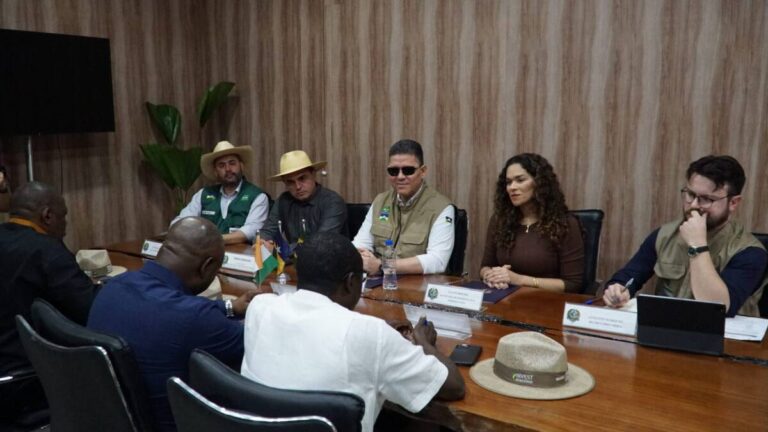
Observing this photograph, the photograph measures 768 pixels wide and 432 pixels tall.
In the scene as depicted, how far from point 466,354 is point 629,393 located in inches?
18.1

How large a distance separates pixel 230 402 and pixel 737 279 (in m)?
1.82

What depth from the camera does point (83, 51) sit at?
4.35 meters

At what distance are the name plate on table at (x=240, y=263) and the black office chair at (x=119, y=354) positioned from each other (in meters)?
1.35

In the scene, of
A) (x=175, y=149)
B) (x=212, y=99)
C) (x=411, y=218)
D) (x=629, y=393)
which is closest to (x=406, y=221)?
(x=411, y=218)

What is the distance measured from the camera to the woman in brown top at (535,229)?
296cm

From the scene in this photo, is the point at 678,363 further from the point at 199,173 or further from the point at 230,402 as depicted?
the point at 199,173

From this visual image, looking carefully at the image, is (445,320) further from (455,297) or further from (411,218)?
(411,218)

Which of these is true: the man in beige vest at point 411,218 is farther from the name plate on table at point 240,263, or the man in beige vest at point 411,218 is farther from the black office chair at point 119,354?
the black office chair at point 119,354

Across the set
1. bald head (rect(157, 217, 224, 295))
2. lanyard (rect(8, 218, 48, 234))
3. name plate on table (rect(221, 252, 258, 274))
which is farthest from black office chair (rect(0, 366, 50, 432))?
name plate on table (rect(221, 252, 258, 274))

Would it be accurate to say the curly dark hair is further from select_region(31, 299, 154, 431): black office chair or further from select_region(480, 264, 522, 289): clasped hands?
select_region(31, 299, 154, 431): black office chair

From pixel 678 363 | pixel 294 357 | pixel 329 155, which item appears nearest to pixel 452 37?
pixel 329 155

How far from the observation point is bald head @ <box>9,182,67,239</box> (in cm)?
247

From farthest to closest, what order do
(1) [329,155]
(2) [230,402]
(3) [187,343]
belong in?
(1) [329,155], (3) [187,343], (2) [230,402]

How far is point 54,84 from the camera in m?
4.19
